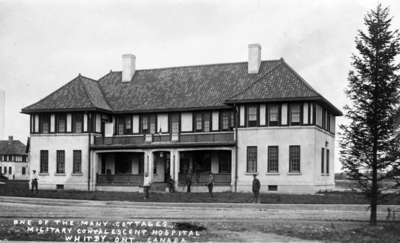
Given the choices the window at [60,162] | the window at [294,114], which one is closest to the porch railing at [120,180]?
the window at [60,162]

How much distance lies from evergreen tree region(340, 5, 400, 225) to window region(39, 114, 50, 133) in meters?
32.7

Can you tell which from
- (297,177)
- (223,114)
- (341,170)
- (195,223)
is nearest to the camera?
(195,223)

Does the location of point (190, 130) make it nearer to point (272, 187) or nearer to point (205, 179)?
point (205, 179)

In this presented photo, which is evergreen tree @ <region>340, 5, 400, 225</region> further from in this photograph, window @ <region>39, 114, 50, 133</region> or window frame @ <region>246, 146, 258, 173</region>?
window @ <region>39, 114, 50, 133</region>

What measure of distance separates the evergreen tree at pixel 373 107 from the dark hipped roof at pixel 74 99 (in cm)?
2920

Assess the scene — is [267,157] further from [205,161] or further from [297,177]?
[205,161]

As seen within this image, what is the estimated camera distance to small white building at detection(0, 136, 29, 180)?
118938mm

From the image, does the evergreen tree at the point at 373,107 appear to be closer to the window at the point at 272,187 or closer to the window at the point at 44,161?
the window at the point at 272,187

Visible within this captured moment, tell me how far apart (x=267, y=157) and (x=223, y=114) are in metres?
5.68

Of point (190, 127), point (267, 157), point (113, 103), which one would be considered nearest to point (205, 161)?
point (190, 127)

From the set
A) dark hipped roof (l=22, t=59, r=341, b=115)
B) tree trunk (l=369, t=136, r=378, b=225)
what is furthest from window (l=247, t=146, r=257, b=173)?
tree trunk (l=369, t=136, r=378, b=225)

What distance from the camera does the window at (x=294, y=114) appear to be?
1642 inches

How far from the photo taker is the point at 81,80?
50906 millimetres

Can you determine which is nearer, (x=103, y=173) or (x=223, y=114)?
(x=223, y=114)
